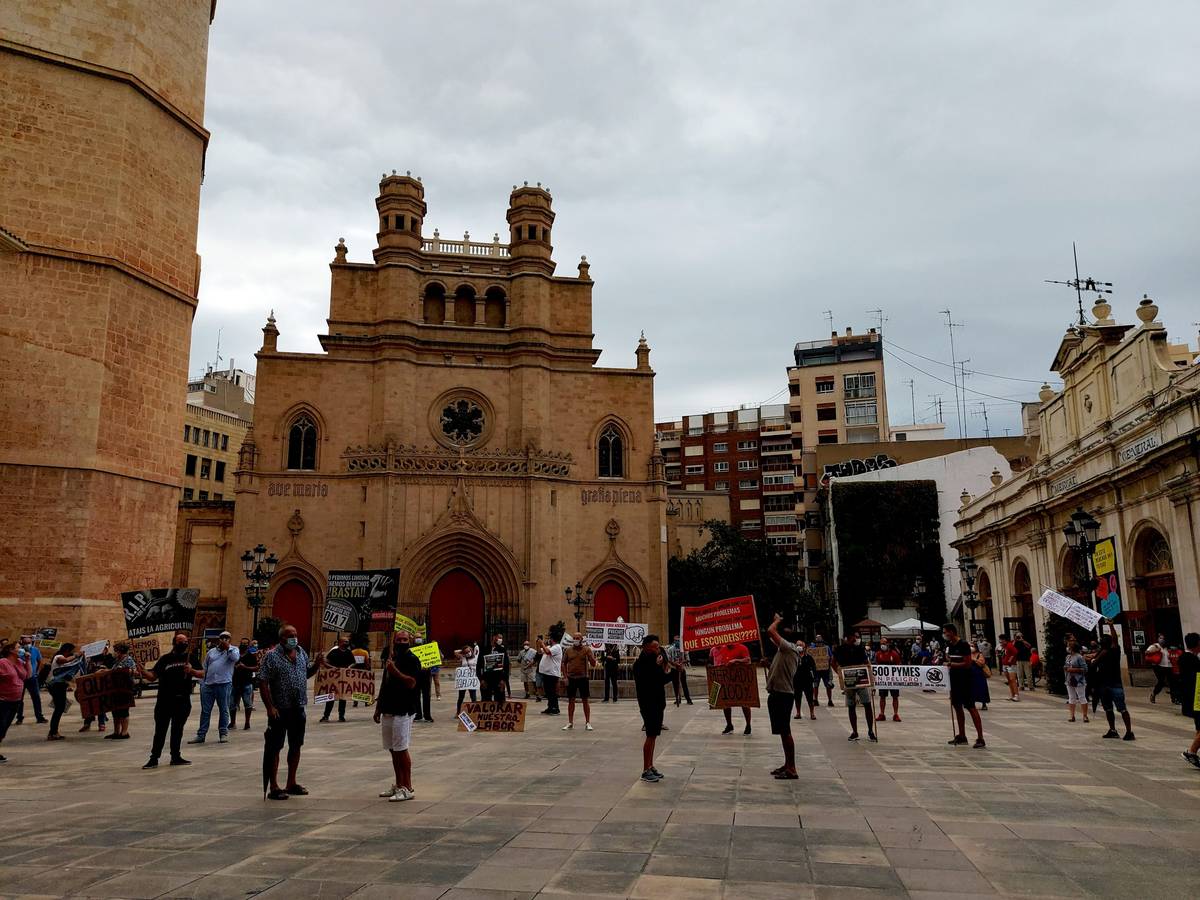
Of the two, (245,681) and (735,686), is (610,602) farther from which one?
(735,686)

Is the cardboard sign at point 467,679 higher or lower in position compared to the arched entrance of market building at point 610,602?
lower

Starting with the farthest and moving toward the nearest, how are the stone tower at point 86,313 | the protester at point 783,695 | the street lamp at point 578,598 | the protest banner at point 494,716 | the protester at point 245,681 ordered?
1. the street lamp at point 578,598
2. the stone tower at point 86,313
3. the protester at point 245,681
4. the protest banner at point 494,716
5. the protester at point 783,695

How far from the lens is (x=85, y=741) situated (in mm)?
12852

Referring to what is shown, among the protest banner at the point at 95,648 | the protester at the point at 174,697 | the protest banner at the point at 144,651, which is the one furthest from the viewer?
the protest banner at the point at 144,651

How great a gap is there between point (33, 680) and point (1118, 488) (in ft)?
80.2

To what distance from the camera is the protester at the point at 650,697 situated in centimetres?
908

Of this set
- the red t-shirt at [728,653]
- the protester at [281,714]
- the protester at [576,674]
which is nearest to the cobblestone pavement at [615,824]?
the protester at [281,714]

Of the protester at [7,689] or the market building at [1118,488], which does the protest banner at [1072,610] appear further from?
the protester at [7,689]

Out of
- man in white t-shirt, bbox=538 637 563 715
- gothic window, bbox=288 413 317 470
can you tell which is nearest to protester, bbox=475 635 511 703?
man in white t-shirt, bbox=538 637 563 715

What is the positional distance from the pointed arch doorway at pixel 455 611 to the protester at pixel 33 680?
1798 centimetres

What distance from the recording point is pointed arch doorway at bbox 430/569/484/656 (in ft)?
117

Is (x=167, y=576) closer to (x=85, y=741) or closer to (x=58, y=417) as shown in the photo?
(x=58, y=417)

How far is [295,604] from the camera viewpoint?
114 feet

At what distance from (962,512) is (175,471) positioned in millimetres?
31691
